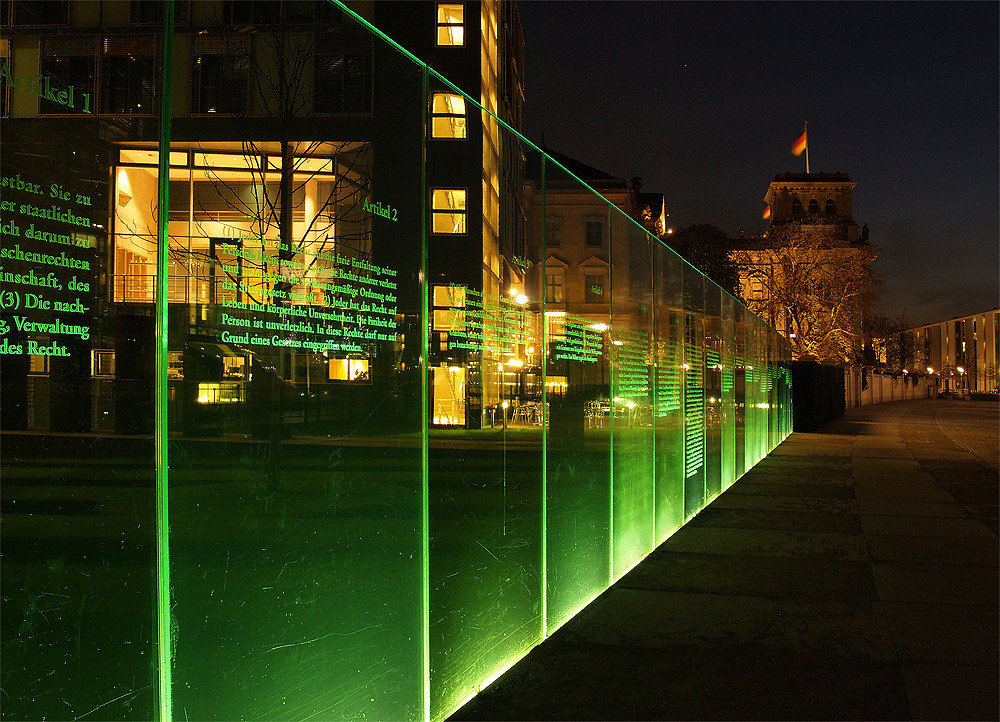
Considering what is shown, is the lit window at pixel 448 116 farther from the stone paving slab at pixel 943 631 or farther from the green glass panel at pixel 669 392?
the green glass panel at pixel 669 392

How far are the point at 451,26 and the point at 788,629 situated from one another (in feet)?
87.3

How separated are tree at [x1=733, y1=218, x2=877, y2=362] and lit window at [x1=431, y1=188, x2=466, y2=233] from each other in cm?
4108

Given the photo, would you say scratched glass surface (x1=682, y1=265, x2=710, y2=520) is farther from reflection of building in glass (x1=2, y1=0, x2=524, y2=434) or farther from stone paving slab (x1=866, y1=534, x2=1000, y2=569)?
reflection of building in glass (x1=2, y1=0, x2=524, y2=434)

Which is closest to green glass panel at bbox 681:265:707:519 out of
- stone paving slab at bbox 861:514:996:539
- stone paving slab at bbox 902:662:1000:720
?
stone paving slab at bbox 861:514:996:539

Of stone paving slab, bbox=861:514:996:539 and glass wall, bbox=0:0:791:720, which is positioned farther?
stone paving slab, bbox=861:514:996:539

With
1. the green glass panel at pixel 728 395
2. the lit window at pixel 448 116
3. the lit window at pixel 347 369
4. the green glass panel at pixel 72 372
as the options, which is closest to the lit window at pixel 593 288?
the lit window at pixel 448 116

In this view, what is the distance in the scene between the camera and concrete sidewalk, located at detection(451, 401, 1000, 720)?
13.4 feet

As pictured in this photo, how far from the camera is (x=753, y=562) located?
289 inches

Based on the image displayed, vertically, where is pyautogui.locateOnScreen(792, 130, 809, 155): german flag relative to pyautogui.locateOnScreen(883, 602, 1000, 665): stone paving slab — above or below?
above

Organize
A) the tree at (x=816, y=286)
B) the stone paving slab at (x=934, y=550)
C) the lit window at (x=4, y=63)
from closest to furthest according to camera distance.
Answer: the lit window at (x=4, y=63), the stone paving slab at (x=934, y=550), the tree at (x=816, y=286)

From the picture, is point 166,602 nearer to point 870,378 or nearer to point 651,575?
point 651,575

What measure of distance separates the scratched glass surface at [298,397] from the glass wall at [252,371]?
1cm

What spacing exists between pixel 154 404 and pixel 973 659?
15.9 ft

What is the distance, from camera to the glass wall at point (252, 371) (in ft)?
6.66
